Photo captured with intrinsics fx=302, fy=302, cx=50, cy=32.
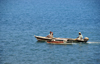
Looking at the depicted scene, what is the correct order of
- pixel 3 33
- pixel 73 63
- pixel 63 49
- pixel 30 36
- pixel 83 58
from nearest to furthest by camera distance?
pixel 73 63 → pixel 83 58 → pixel 63 49 → pixel 30 36 → pixel 3 33

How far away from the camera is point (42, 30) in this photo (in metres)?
58.8

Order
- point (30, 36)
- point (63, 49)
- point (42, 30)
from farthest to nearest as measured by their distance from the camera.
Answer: point (42, 30) < point (30, 36) < point (63, 49)

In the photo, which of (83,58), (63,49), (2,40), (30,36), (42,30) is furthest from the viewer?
(42,30)

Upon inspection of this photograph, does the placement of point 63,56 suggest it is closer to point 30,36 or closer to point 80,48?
point 80,48

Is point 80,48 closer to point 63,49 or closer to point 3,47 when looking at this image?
point 63,49

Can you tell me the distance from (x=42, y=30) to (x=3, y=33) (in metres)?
7.90

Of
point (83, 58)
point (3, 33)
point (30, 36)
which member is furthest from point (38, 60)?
point (3, 33)

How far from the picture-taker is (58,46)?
42.6 m

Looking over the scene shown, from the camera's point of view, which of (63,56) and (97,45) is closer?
(63,56)

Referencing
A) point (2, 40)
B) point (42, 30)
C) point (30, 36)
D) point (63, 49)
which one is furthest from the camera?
point (42, 30)

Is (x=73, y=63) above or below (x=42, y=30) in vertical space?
below

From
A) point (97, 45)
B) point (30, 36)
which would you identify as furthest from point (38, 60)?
point (30, 36)

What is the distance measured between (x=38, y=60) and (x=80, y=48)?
27.8ft

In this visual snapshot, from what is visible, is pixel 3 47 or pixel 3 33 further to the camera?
pixel 3 33
